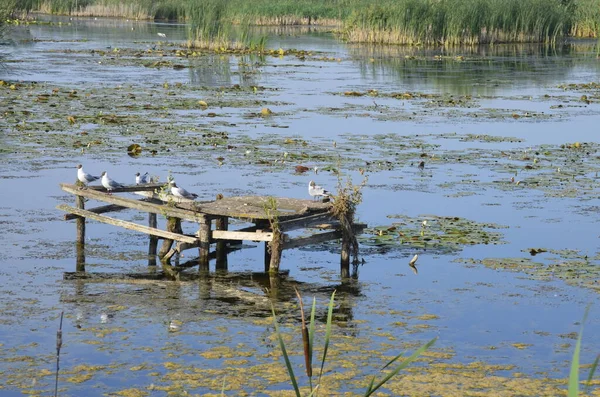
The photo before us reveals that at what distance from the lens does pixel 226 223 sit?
33.4 feet

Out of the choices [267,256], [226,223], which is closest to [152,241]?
[226,223]

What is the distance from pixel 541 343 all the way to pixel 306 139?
384 inches

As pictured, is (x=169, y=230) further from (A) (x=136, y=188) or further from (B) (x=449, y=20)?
(B) (x=449, y=20)

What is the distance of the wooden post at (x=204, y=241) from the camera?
966 centimetres

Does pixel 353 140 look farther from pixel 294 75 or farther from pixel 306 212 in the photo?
pixel 294 75

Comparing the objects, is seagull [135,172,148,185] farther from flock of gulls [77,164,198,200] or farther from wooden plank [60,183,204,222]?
wooden plank [60,183,204,222]

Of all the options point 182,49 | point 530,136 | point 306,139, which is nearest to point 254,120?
point 306,139

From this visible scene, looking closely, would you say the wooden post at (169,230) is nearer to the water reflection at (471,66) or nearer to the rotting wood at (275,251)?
the rotting wood at (275,251)

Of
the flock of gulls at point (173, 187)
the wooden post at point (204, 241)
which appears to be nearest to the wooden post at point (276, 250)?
the wooden post at point (204, 241)

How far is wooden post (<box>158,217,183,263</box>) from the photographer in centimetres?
998

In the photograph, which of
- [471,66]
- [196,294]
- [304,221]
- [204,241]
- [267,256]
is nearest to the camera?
[196,294]

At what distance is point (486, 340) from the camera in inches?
312

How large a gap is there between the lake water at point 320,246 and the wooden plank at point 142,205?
491 millimetres

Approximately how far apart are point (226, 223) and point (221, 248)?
0.26 m
